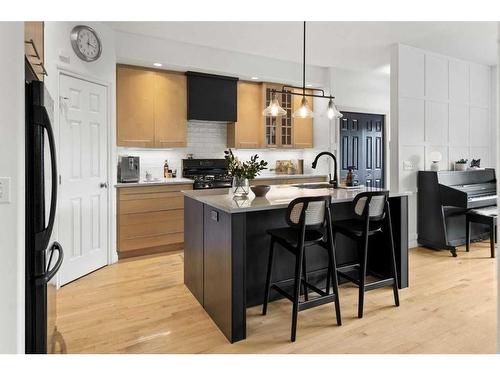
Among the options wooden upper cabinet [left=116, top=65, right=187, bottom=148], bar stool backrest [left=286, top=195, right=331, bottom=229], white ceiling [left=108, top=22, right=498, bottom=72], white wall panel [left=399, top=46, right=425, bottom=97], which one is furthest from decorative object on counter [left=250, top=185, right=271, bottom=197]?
white wall panel [left=399, top=46, right=425, bottom=97]

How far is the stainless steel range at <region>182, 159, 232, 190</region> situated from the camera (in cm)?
493

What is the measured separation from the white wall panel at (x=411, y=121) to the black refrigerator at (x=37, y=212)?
4147 mm

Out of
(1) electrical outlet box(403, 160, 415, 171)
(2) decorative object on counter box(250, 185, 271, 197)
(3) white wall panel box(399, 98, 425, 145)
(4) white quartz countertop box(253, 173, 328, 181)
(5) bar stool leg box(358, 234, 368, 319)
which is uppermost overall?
(3) white wall panel box(399, 98, 425, 145)

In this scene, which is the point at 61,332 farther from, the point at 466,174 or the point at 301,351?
the point at 466,174

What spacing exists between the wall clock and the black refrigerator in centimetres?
216

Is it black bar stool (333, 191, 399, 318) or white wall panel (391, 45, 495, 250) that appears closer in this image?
black bar stool (333, 191, 399, 318)

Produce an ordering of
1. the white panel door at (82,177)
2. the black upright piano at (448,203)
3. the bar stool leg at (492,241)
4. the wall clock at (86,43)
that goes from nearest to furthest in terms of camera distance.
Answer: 1. the white panel door at (82,177)
2. the wall clock at (86,43)
3. the bar stool leg at (492,241)
4. the black upright piano at (448,203)

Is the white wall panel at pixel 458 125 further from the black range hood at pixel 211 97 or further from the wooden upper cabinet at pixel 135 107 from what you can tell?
the wooden upper cabinet at pixel 135 107

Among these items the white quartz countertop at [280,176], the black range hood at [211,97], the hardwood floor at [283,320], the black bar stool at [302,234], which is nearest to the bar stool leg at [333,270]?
the black bar stool at [302,234]

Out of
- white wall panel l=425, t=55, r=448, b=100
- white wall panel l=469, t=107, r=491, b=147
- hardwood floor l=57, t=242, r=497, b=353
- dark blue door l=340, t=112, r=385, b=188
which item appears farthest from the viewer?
dark blue door l=340, t=112, r=385, b=188

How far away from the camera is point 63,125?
3.42m

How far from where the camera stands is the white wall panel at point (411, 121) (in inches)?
182

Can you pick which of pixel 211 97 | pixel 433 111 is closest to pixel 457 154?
pixel 433 111

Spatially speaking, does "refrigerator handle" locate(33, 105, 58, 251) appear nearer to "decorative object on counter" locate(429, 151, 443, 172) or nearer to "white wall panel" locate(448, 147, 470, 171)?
"decorative object on counter" locate(429, 151, 443, 172)
